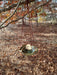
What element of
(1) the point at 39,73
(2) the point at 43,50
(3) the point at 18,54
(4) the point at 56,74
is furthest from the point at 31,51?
(2) the point at 43,50

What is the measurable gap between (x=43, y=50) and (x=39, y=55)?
0.67 m

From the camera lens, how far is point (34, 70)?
367 centimetres

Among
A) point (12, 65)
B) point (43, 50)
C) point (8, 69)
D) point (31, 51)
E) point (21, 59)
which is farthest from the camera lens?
point (43, 50)

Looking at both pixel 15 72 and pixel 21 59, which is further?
pixel 21 59

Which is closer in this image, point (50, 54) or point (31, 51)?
point (31, 51)

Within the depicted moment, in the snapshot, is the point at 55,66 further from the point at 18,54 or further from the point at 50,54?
the point at 18,54

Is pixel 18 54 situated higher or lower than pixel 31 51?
lower

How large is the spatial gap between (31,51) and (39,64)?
2.45m

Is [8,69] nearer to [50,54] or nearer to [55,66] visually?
[55,66]

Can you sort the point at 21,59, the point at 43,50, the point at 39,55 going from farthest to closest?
the point at 43,50
the point at 39,55
the point at 21,59

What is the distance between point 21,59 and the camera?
14.5 feet

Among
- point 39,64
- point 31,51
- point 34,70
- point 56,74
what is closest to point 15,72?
point 34,70

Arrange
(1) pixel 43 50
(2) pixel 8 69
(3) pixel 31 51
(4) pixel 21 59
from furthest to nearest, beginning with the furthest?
1. (1) pixel 43 50
2. (4) pixel 21 59
3. (2) pixel 8 69
4. (3) pixel 31 51

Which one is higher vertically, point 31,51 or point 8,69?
point 31,51
